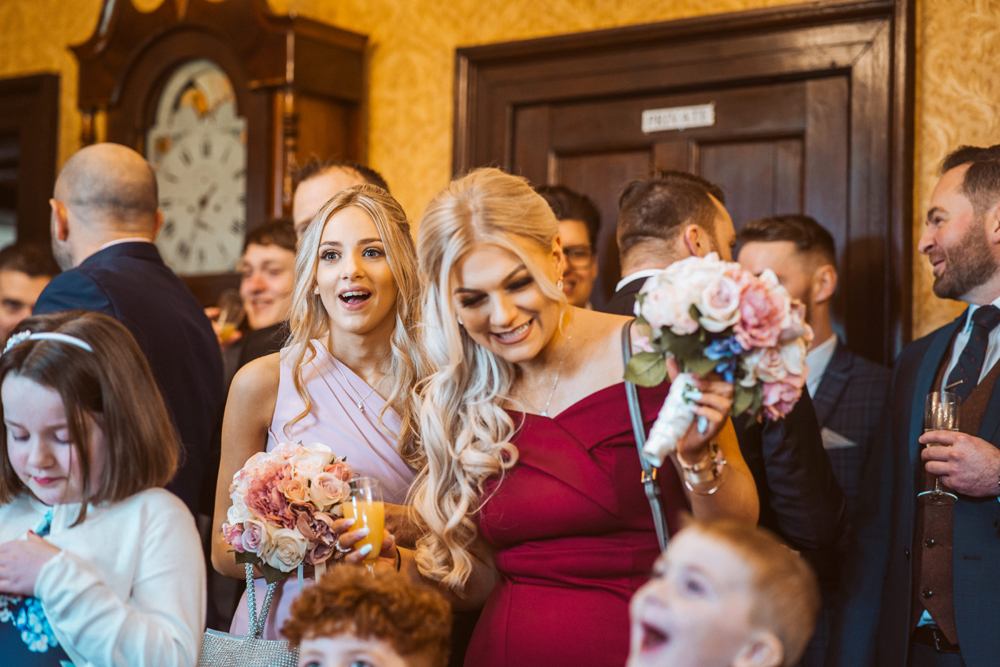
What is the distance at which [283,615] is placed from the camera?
234 cm

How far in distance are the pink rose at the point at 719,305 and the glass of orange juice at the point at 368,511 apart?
77 centimetres

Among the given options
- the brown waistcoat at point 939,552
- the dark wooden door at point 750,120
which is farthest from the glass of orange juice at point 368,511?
the dark wooden door at point 750,120

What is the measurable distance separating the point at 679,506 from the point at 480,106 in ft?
10.0

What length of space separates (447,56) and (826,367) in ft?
7.71

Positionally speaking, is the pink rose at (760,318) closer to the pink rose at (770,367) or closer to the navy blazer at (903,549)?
the pink rose at (770,367)

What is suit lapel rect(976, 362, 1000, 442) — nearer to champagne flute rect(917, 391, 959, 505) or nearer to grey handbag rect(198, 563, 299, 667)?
champagne flute rect(917, 391, 959, 505)

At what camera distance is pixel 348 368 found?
2.69 meters

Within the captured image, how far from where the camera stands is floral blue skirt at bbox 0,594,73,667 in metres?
1.94

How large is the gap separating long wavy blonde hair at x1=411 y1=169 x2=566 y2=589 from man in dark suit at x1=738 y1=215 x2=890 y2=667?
1606mm

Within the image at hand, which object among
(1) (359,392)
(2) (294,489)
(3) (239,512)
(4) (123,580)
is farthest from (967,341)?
(4) (123,580)

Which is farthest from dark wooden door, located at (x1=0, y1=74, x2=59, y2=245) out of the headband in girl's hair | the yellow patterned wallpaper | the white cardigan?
the white cardigan

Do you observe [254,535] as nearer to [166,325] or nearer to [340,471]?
[340,471]

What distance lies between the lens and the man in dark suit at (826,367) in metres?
3.52

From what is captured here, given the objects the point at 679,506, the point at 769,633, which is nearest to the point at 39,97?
the point at 679,506
